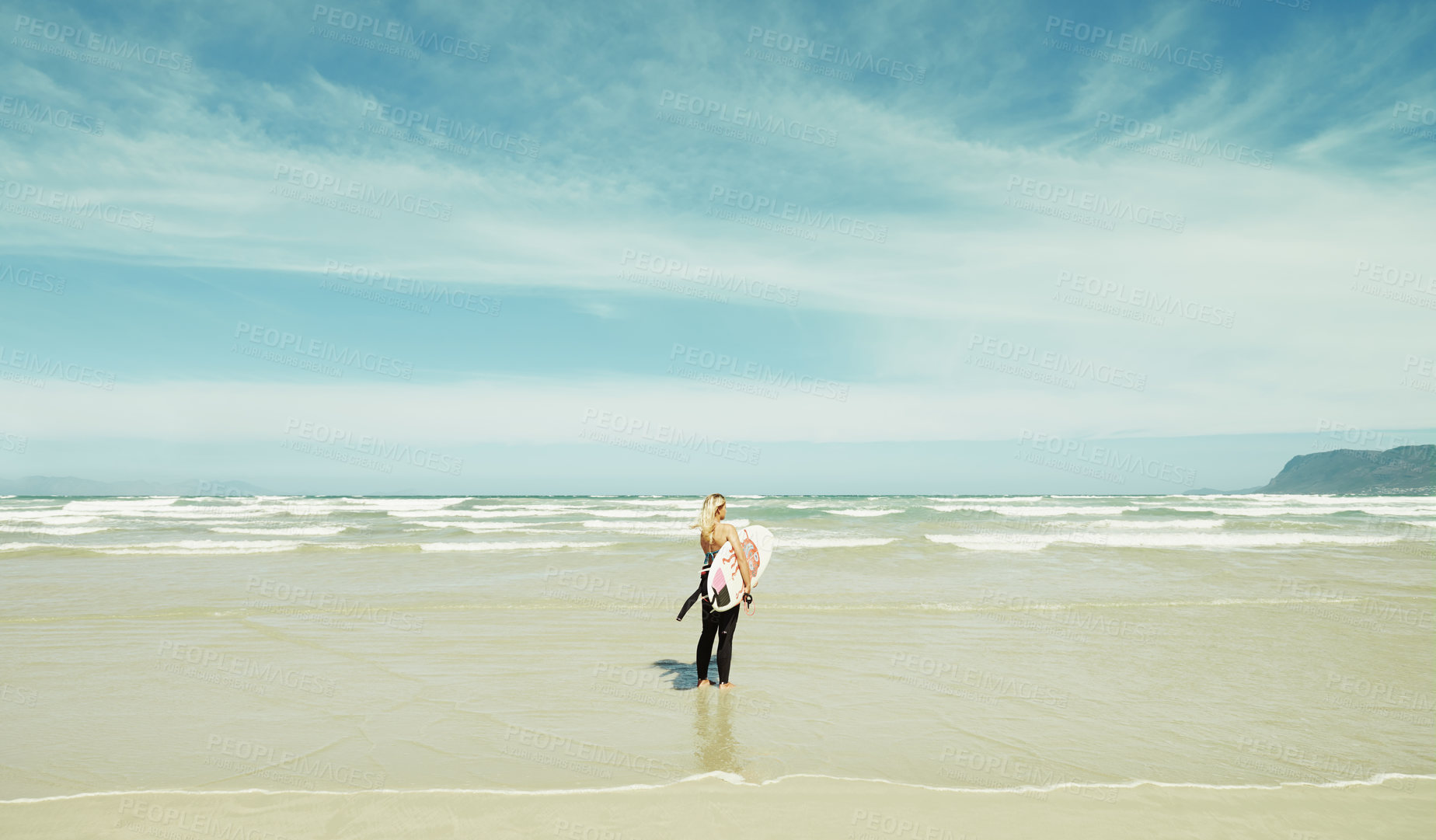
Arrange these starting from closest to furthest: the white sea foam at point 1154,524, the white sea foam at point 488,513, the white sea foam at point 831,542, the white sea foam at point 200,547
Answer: the white sea foam at point 200,547
the white sea foam at point 831,542
the white sea foam at point 1154,524
the white sea foam at point 488,513

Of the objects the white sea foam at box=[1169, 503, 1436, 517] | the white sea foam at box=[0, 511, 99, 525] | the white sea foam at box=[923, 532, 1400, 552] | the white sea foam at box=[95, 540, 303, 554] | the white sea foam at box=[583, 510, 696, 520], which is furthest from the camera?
the white sea foam at box=[1169, 503, 1436, 517]

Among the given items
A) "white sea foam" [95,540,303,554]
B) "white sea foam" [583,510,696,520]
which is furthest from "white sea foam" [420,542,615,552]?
"white sea foam" [583,510,696,520]

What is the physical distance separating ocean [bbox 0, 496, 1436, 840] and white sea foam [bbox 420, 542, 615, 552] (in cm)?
437

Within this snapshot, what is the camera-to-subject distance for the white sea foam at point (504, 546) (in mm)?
19219

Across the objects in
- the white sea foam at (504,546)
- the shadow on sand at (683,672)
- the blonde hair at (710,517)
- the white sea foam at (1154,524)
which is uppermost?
the blonde hair at (710,517)

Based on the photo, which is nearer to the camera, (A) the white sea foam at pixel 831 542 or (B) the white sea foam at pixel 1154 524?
(A) the white sea foam at pixel 831 542

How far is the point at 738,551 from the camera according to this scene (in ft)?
21.6

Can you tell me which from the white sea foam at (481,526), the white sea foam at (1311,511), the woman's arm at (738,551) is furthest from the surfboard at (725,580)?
the white sea foam at (1311,511)

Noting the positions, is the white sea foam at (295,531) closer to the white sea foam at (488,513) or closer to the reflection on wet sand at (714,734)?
the white sea foam at (488,513)

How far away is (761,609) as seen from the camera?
10.9 meters

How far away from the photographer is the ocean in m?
4.29

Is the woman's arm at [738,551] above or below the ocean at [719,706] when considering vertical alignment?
above

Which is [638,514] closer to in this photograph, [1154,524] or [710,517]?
[1154,524]

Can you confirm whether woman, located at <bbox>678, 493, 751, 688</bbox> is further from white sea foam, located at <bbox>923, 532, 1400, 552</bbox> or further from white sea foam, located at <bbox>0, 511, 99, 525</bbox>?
white sea foam, located at <bbox>0, 511, 99, 525</bbox>
